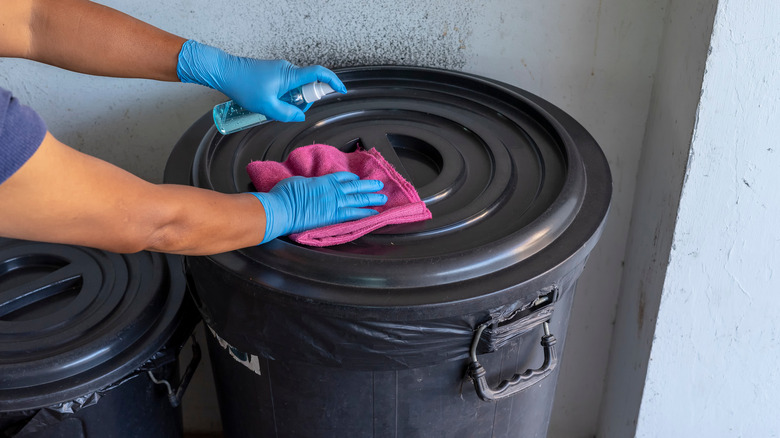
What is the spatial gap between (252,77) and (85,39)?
0.32m

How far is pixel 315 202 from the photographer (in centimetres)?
116

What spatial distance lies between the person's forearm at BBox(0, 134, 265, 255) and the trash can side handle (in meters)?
0.41

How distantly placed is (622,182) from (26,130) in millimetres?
1378

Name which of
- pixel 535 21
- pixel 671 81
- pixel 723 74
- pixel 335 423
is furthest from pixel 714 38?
pixel 335 423

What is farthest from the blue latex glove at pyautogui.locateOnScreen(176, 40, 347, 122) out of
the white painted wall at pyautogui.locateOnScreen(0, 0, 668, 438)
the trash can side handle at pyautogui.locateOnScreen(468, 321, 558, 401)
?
the trash can side handle at pyautogui.locateOnScreen(468, 321, 558, 401)

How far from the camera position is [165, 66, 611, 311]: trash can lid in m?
1.08

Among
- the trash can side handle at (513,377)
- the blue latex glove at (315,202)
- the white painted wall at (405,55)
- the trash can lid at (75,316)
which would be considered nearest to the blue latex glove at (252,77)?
the blue latex glove at (315,202)

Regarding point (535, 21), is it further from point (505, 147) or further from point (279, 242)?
point (279, 242)

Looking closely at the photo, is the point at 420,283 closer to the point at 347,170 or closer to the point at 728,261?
the point at 347,170

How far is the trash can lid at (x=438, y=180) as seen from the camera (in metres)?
1.08

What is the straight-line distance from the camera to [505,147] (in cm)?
141

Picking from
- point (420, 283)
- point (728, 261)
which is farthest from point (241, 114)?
point (728, 261)

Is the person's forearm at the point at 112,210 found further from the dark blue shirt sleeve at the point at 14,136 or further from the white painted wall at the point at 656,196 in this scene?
the white painted wall at the point at 656,196

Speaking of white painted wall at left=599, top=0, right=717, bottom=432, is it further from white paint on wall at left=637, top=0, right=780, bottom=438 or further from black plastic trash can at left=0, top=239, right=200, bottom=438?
black plastic trash can at left=0, top=239, right=200, bottom=438
